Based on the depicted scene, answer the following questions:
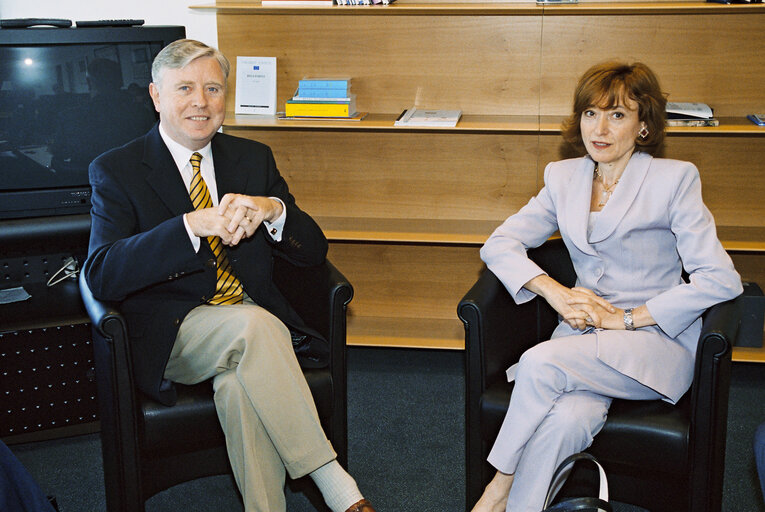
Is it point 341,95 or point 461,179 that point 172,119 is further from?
point 461,179

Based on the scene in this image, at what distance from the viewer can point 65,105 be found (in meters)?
2.92

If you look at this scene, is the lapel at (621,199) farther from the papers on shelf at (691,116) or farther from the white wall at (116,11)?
the white wall at (116,11)

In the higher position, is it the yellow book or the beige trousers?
the yellow book

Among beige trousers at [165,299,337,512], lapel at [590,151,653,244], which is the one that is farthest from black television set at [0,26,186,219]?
lapel at [590,151,653,244]

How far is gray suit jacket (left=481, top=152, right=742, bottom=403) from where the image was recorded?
2.25m

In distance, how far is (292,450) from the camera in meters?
2.24

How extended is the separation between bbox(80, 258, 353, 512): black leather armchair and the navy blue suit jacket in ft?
0.21

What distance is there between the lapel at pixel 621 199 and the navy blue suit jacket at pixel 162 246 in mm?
839

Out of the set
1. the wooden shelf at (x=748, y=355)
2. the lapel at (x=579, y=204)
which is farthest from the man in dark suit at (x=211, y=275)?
the wooden shelf at (x=748, y=355)

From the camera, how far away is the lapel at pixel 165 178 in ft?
7.92

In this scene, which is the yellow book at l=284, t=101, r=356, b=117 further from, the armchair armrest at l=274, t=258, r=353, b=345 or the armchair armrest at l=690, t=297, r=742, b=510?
the armchair armrest at l=690, t=297, r=742, b=510

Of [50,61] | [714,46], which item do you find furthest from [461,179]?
[50,61]

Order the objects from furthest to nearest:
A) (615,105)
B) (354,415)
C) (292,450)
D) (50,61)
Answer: (354,415)
(50,61)
(615,105)
(292,450)

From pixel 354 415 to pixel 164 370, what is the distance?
1.08 meters
